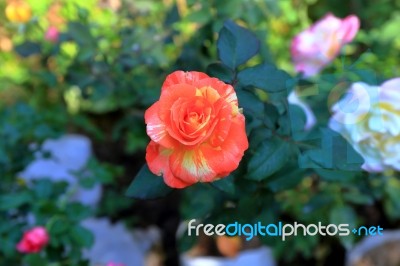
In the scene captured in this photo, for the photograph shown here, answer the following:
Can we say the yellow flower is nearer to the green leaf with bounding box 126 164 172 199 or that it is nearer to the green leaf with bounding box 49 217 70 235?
the green leaf with bounding box 49 217 70 235

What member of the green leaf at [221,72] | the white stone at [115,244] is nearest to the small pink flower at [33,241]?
the green leaf at [221,72]

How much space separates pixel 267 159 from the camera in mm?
900

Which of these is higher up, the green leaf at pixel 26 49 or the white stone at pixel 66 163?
the green leaf at pixel 26 49

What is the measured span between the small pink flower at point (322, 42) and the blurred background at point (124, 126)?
0.15ft

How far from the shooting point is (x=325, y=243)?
2.23 meters

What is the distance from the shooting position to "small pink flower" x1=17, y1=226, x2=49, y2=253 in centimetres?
121

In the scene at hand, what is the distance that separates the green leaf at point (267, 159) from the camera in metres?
0.89

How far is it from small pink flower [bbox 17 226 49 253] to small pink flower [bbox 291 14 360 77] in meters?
0.66

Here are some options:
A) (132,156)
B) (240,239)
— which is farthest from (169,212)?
(240,239)

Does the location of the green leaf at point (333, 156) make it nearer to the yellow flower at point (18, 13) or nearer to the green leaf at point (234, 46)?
the green leaf at point (234, 46)

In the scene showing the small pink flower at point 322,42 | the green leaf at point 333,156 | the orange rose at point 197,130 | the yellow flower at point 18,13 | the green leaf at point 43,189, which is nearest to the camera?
the orange rose at point 197,130

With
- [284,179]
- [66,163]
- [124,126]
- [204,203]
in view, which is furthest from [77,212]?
[66,163]

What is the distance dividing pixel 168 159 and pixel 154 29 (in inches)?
40.0

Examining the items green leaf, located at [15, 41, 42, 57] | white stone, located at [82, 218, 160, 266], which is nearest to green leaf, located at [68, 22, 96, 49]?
green leaf, located at [15, 41, 42, 57]
